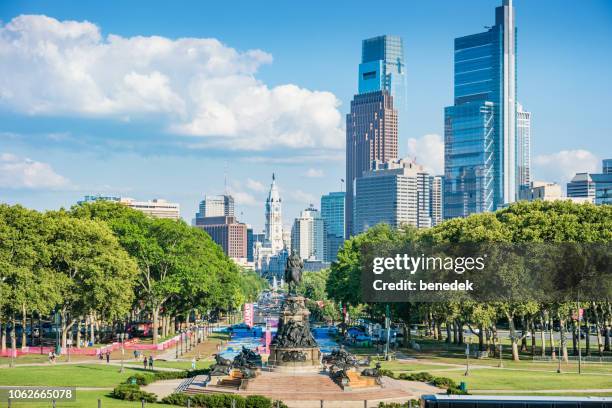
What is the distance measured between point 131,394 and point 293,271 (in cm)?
2011

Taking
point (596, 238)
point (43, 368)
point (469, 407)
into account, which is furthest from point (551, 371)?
point (43, 368)

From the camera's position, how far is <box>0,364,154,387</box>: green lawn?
75.4 m

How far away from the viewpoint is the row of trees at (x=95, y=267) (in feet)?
325

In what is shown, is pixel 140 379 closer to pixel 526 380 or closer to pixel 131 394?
pixel 131 394

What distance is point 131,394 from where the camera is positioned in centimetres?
6706

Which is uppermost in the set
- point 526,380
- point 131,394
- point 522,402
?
point 522,402

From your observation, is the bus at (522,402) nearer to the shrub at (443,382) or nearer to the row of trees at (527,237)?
the shrub at (443,382)

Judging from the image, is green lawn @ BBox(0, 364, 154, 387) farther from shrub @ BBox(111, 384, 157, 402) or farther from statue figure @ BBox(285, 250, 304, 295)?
statue figure @ BBox(285, 250, 304, 295)

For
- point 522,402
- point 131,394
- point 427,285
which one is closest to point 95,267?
point 427,285

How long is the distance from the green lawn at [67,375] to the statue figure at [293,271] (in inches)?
628

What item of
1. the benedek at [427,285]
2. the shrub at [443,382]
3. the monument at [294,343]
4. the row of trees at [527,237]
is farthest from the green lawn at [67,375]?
the row of trees at [527,237]

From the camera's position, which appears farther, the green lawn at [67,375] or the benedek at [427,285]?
the benedek at [427,285]

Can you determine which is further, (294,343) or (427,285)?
(427,285)

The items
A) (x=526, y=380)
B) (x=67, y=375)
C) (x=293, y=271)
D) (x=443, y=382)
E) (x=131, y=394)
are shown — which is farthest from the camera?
(x=293, y=271)
